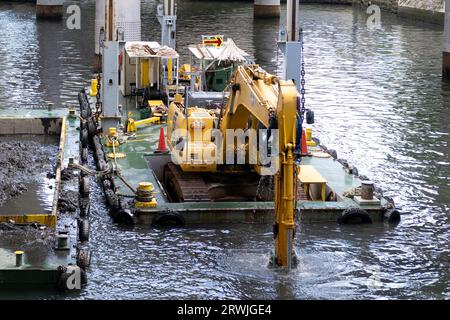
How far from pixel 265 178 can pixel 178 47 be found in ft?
106

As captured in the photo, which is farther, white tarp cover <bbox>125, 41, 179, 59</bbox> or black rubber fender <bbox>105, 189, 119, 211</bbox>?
white tarp cover <bbox>125, 41, 179, 59</bbox>

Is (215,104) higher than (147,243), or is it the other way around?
(215,104)

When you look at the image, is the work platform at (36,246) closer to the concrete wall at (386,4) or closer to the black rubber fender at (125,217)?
the black rubber fender at (125,217)

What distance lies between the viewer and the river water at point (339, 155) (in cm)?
2034

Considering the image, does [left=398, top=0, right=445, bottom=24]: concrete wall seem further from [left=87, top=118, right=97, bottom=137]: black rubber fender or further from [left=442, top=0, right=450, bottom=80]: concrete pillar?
[left=87, top=118, right=97, bottom=137]: black rubber fender

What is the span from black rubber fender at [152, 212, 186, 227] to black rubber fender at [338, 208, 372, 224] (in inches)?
147

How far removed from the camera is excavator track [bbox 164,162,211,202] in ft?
80.6

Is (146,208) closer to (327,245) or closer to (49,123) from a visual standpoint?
(327,245)

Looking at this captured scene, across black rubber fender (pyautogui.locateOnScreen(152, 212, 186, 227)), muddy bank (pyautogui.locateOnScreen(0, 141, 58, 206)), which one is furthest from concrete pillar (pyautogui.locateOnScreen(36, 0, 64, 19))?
black rubber fender (pyautogui.locateOnScreen(152, 212, 186, 227))

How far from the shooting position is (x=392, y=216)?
24234mm

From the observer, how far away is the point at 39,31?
209 ft

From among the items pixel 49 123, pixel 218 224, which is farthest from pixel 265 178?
pixel 49 123

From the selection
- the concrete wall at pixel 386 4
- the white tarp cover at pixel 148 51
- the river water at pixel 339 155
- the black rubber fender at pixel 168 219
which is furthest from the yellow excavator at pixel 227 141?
the concrete wall at pixel 386 4

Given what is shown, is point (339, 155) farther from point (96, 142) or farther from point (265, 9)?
point (265, 9)
